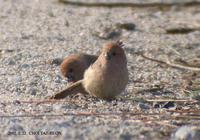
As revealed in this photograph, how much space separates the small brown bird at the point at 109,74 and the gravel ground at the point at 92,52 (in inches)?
4.7

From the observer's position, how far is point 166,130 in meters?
5.79

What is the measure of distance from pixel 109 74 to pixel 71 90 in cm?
48

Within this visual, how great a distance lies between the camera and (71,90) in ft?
22.8

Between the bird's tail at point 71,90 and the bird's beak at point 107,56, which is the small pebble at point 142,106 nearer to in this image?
the bird's beak at point 107,56

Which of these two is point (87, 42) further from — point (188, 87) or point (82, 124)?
point (82, 124)

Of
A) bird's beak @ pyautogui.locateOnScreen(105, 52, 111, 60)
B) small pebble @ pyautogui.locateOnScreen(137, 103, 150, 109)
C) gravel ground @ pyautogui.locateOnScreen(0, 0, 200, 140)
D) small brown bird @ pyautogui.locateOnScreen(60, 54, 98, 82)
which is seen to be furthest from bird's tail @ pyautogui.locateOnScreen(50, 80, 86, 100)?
small pebble @ pyautogui.locateOnScreen(137, 103, 150, 109)

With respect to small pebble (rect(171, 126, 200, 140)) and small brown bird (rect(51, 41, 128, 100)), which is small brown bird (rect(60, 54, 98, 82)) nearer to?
small brown bird (rect(51, 41, 128, 100))

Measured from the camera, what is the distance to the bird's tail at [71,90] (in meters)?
6.85

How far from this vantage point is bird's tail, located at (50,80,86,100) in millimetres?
6852

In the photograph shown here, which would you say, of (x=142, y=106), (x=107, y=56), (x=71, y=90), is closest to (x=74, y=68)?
(x=71, y=90)

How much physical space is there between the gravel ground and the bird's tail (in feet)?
0.21

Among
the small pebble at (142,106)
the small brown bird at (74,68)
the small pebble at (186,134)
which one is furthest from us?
the small brown bird at (74,68)

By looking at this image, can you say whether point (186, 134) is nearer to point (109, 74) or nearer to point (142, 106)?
point (142, 106)

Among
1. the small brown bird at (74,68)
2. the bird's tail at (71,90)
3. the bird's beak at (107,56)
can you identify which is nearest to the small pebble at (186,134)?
the bird's beak at (107,56)
